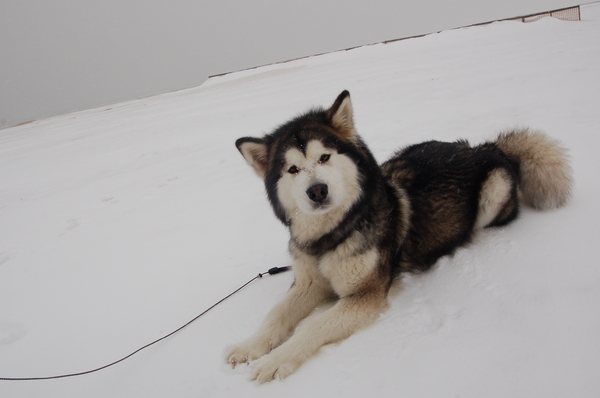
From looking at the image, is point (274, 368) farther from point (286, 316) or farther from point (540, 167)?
point (540, 167)

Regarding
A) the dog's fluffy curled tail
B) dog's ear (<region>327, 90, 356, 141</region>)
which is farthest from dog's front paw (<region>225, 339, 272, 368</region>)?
the dog's fluffy curled tail

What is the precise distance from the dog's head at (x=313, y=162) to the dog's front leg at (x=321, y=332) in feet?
2.08

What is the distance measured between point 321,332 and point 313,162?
1.09m

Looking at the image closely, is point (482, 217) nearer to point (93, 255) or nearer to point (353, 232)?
point (353, 232)

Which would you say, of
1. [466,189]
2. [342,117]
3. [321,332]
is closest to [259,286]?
[321,332]

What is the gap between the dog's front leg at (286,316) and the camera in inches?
82.0

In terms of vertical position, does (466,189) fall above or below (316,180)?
below

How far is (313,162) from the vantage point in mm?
2166

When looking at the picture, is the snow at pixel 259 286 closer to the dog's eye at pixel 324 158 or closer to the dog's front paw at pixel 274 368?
the dog's front paw at pixel 274 368

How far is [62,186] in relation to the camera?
7219mm

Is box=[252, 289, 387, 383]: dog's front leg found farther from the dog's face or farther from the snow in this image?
the dog's face

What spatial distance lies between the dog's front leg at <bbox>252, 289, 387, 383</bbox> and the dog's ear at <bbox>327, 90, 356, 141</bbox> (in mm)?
1158

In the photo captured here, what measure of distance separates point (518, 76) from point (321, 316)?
8.27 m

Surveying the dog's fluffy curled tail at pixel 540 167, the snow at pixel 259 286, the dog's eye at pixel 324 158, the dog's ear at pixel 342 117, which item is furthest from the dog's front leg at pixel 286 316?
the dog's fluffy curled tail at pixel 540 167
